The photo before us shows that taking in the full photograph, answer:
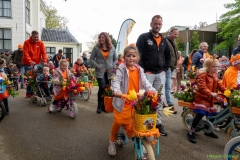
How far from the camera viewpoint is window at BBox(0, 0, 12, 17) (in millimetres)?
19250

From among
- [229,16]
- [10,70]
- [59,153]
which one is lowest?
[59,153]

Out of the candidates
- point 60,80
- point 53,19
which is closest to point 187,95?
point 60,80

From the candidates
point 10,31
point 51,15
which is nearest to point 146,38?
point 10,31

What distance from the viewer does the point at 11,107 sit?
6934 mm

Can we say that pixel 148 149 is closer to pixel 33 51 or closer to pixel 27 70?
pixel 33 51

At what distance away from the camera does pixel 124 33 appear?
17094 millimetres

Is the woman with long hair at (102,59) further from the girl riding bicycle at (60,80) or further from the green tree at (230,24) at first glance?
the green tree at (230,24)

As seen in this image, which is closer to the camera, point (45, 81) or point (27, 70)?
point (45, 81)

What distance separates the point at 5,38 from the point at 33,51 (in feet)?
48.0

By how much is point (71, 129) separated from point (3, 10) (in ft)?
59.9

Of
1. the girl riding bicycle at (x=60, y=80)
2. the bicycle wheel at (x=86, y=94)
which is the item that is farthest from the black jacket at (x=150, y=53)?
the bicycle wheel at (x=86, y=94)

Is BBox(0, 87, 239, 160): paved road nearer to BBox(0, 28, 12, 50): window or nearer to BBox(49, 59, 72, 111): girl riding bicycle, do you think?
BBox(49, 59, 72, 111): girl riding bicycle

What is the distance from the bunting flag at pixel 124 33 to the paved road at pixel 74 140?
1142cm

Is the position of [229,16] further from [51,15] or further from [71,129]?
[71,129]
